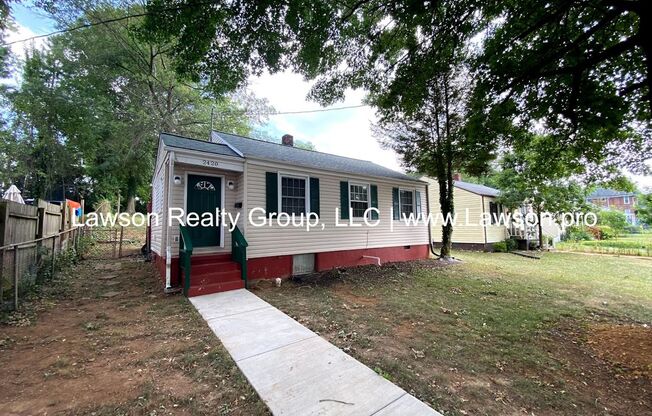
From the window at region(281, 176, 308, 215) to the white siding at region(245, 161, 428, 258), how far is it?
0.89 feet

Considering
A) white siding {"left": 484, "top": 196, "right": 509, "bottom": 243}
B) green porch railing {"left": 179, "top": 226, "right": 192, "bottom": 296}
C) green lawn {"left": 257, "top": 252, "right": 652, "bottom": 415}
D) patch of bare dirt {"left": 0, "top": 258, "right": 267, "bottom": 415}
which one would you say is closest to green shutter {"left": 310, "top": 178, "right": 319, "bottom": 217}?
green lawn {"left": 257, "top": 252, "right": 652, "bottom": 415}

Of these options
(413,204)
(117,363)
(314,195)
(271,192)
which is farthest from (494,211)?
(117,363)

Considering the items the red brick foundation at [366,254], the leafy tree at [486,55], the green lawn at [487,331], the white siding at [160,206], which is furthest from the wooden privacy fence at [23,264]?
the red brick foundation at [366,254]

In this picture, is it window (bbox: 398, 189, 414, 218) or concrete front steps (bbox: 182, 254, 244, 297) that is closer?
concrete front steps (bbox: 182, 254, 244, 297)

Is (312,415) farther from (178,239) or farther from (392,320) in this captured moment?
(178,239)

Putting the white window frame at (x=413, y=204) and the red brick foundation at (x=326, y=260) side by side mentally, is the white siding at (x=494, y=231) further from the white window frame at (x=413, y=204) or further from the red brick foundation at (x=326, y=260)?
the white window frame at (x=413, y=204)

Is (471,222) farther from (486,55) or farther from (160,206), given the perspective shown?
(160,206)

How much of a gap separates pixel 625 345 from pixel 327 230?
6267 mm

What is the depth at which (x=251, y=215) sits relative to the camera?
22.0ft

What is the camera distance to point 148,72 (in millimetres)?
16000

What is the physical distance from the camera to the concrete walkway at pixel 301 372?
231 centimetres

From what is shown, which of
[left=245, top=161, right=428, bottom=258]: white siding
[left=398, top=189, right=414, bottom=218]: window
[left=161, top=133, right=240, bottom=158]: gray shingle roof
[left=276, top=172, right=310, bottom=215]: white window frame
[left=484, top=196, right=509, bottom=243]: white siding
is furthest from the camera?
[left=484, top=196, right=509, bottom=243]: white siding

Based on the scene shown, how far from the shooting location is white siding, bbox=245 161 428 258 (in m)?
6.81

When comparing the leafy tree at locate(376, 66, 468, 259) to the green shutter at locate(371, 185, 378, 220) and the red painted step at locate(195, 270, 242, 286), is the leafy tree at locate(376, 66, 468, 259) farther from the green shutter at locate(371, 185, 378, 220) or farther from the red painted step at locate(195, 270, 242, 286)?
the red painted step at locate(195, 270, 242, 286)
